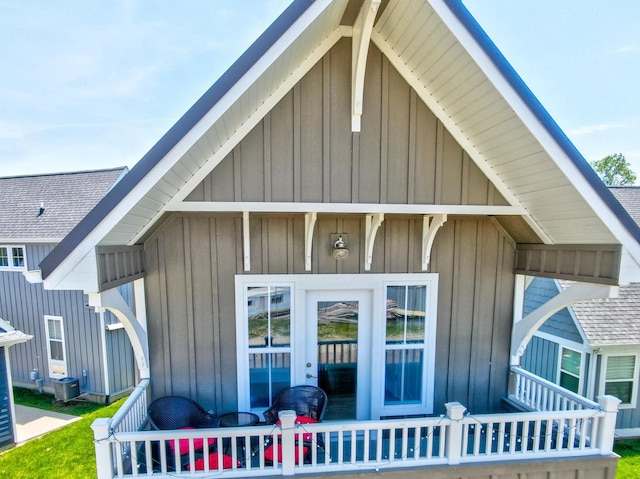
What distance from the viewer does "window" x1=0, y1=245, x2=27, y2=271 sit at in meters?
8.45

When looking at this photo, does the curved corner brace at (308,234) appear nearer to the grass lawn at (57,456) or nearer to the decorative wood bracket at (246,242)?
the decorative wood bracket at (246,242)

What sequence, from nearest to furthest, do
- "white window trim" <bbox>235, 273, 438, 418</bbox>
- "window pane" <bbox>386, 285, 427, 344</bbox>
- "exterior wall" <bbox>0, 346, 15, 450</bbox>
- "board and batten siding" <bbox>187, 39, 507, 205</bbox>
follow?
"board and batten siding" <bbox>187, 39, 507, 205</bbox> < "white window trim" <bbox>235, 273, 438, 418</bbox> < "window pane" <bbox>386, 285, 427, 344</bbox> < "exterior wall" <bbox>0, 346, 15, 450</bbox>

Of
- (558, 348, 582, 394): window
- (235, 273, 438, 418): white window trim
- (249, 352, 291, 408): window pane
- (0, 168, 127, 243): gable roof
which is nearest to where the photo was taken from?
(235, 273, 438, 418): white window trim

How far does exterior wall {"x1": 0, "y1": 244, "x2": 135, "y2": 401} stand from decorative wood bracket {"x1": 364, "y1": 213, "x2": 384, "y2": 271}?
7676 millimetres

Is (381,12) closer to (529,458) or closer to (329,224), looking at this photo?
(329,224)

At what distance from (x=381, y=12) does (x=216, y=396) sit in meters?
4.57

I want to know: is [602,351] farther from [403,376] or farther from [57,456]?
[57,456]

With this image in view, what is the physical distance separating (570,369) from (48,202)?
48.4 feet

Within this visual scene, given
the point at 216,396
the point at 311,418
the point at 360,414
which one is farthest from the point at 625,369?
the point at 216,396

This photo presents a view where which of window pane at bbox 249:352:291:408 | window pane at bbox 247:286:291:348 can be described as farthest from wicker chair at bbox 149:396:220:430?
window pane at bbox 247:286:291:348

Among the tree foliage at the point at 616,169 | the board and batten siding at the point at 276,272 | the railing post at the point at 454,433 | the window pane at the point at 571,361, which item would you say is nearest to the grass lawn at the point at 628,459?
the window pane at the point at 571,361

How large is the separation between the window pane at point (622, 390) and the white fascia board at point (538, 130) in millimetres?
5564

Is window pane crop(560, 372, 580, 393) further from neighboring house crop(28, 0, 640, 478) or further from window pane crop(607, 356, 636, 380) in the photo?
neighboring house crop(28, 0, 640, 478)

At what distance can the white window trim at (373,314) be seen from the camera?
372cm
